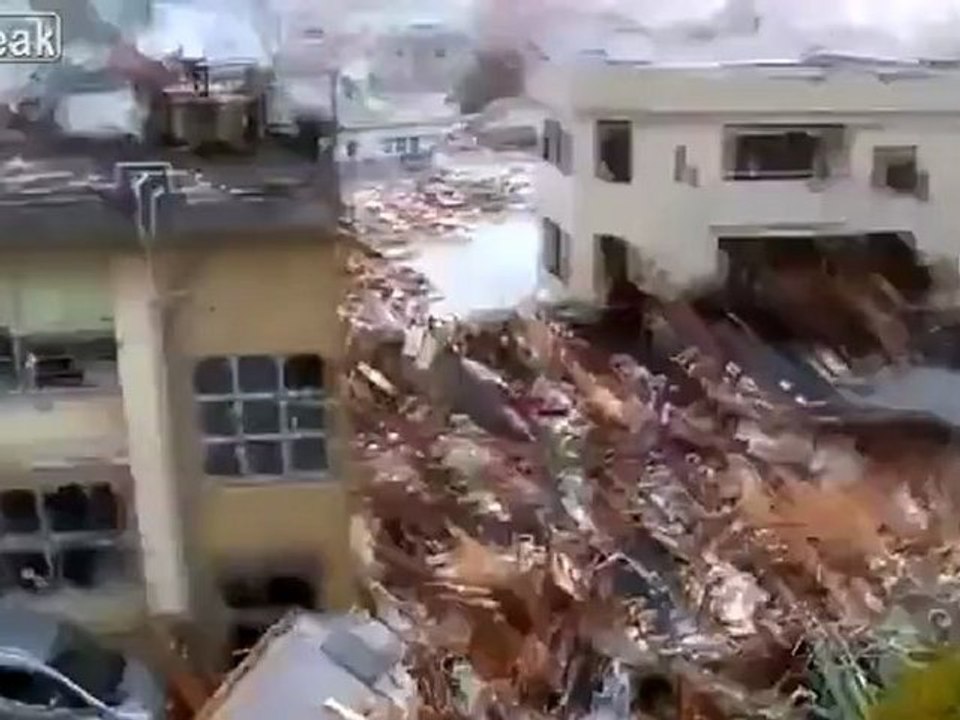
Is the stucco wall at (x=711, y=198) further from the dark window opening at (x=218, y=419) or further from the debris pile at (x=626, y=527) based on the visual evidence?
the dark window opening at (x=218, y=419)

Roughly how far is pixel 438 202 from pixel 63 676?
0.38 metres

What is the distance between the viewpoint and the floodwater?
911mm

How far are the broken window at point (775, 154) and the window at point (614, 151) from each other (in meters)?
0.06

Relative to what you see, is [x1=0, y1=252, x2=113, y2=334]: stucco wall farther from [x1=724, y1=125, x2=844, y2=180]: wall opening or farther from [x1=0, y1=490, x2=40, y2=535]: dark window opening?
[x1=724, y1=125, x2=844, y2=180]: wall opening

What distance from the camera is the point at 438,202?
2.97ft

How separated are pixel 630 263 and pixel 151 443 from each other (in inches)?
12.5

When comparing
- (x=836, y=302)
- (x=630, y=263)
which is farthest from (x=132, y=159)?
(x=836, y=302)

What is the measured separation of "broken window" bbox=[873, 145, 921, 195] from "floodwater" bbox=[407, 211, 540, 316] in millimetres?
208

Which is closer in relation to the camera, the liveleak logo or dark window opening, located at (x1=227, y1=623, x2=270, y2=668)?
the liveleak logo

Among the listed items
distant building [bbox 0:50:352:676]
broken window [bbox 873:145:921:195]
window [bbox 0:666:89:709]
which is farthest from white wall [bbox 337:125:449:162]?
window [bbox 0:666:89:709]

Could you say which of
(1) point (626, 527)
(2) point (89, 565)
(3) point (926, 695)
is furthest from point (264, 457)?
(3) point (926, 695)

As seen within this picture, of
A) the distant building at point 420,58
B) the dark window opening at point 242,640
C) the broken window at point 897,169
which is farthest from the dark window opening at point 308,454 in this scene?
the broken window at point 897,169

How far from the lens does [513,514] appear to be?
963 mm

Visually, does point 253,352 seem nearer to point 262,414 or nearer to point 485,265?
point 262,414
